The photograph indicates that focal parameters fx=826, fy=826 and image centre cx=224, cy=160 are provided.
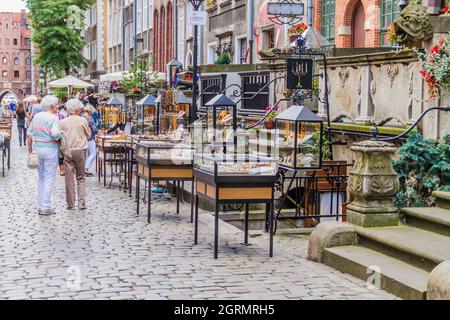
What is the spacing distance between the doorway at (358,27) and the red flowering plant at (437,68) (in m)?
9.64

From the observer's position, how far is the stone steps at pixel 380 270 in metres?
7.36

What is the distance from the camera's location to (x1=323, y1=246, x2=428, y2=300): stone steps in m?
7.36

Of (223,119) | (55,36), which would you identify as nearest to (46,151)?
(223,119)

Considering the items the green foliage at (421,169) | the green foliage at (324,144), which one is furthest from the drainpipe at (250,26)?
the green foliage at (421,169)

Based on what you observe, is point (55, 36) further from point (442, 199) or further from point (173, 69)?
point (442, 199)

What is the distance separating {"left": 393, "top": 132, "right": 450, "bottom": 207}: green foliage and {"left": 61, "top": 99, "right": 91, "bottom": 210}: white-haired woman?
545 centimetres

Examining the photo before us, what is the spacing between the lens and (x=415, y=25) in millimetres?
10445

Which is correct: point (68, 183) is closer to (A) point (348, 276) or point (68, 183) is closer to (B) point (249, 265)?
(B) point (249, 265)

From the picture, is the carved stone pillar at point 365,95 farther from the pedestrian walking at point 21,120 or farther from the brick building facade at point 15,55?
the brick building facade at point 15,55

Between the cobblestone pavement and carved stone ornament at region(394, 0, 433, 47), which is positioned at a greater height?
carved stone ornament at region(394, 0, 433, 47)

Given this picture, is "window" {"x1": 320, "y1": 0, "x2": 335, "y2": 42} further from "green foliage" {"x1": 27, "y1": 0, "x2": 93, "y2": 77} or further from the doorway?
"green foliage" {"x1": 27, "y1": 0, "x2": 93, "y2": 77}

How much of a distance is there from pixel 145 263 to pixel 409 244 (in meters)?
2.83

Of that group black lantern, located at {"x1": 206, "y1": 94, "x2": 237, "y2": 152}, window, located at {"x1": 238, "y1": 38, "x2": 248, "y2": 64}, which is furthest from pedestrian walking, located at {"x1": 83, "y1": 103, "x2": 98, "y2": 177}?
window, located at {"x1": 238, "y1": 38, "x2": 248, "y2": 64}
